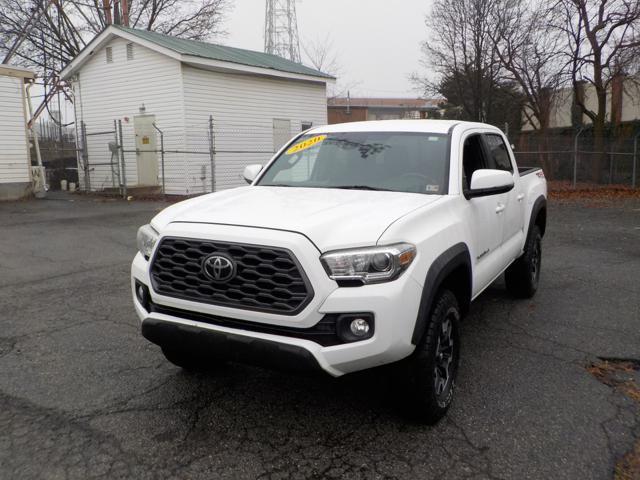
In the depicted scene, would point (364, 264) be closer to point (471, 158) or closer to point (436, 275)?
point (436, 275)

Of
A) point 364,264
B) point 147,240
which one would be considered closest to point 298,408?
point 364,264

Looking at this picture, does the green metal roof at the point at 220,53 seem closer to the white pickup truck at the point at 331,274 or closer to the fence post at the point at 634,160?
the fence post at the point at 634,160

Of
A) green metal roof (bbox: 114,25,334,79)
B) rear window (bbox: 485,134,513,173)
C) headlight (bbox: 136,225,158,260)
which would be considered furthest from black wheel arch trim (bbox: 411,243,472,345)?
green metal roof (bbox: 114,25,334,79)

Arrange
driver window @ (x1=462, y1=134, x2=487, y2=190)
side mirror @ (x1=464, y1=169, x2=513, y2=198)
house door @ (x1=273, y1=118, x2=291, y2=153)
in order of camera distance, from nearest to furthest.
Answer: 1. side mirror @ (x1=464, y1=169, x2=513, y2=198)
2. driver window @ (x1=462, y1=134, x2=487, y2=190)
3. house door @ (x1=273, y1=118, x2=291, y2=153)

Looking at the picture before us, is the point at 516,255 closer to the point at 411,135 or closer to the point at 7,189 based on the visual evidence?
the point at 411,135

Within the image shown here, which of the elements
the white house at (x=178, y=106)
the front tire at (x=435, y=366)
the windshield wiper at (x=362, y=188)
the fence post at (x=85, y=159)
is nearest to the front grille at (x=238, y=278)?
the front tire at (x=435, y=366)

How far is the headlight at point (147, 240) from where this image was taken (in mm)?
3384

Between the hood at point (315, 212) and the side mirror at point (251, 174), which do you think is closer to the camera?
the hood at point (315, 212)

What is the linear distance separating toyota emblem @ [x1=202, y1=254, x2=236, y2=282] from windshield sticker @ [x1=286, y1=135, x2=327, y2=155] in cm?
202

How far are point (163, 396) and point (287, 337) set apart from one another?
1288mm

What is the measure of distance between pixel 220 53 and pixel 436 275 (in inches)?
712

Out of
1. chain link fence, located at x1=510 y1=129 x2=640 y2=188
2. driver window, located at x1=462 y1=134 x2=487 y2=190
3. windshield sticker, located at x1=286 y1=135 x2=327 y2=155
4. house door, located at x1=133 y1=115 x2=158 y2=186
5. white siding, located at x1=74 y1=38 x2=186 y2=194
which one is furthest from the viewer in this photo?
chain link fence, located at x1=510 y1=129 x2=640 y2=188

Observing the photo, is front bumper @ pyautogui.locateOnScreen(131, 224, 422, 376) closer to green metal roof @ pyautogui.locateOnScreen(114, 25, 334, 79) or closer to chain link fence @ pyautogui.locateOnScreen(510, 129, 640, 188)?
green metal roof @ pyautogui.locateOnScreen(114, 25, 334, 79)

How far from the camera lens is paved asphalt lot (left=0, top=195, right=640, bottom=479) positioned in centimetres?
288
